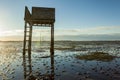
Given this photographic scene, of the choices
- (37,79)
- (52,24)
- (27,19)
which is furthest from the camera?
(52,24)

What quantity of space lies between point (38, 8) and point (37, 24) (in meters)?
3.07

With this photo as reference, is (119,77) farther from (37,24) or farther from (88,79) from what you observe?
(37,24)

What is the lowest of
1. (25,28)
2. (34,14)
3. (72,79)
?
(72,79)

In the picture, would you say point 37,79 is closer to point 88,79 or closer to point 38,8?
point 88,79

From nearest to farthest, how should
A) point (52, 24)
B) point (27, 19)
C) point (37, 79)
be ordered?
point (37, 79), point (27, 19), point (52, 24)

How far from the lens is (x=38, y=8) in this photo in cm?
2780

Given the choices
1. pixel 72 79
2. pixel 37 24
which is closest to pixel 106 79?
pixel 72 79

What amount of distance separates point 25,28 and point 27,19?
4.89 ft

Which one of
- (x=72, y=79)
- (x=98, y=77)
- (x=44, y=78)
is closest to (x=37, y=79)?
(x=44, y=78)

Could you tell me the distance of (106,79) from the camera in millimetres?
11977

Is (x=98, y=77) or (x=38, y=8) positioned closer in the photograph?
(x=98, y=77)

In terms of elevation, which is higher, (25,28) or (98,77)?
(25,28)

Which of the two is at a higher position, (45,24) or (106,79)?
(45,24)

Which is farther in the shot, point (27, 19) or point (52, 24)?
point (52, 24)
